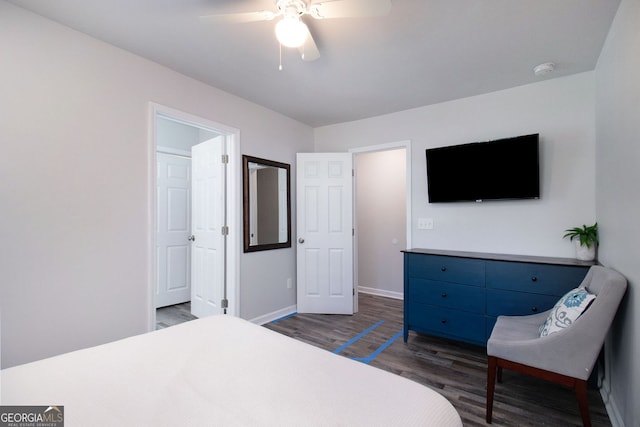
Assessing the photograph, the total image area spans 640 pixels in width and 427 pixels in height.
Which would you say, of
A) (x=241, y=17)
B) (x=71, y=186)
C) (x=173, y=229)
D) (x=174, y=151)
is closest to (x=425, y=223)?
(x=241, y=17)

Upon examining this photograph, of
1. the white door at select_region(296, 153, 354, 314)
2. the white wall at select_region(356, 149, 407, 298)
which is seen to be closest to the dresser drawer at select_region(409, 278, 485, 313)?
the white door at select_region(296, 153, 354, 314)

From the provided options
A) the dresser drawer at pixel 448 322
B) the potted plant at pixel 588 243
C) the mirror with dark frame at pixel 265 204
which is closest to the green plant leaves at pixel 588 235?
the potted plant at pixel 588 243

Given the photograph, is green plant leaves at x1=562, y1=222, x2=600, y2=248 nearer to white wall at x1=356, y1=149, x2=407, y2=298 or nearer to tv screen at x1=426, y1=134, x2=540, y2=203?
tv screen at x1=426, y1=134, x2=540, y2=203

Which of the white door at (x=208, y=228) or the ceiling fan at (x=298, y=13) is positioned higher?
the ceiling fan at (x=298, y=13)

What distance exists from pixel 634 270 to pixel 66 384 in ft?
8.40

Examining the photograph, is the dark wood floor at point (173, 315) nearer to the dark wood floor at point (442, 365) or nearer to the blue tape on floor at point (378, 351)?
the dark wood floor at point (442, 365)

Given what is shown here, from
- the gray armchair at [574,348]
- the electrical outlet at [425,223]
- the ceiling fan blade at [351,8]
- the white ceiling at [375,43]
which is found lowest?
the gray armchair at [574,348]

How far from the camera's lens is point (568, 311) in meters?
1.76

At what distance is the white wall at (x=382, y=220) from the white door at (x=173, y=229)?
2.68m

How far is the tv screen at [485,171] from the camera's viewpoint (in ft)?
8.71

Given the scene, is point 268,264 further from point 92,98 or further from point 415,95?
point 415,95

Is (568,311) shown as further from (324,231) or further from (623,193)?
(324,231)

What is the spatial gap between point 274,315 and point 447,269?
2082mm

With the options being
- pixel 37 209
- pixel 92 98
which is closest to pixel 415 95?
pixel 92 98
